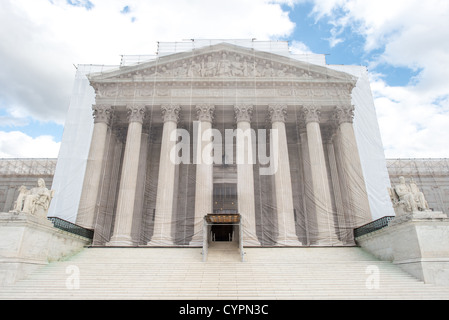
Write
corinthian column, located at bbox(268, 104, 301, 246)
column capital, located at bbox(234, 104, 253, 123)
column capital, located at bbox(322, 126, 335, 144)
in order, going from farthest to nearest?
1. column capital, located at bbox(322, 126, 335, 144)
2. column capital, located at bbox(234, 104, 253, 123)
3. corinthian column, located at bbox(268, 104, 301, 246)

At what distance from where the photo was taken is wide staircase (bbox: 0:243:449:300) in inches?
404

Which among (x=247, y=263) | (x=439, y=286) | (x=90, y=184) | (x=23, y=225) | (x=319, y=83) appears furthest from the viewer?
(x=319, y=83)

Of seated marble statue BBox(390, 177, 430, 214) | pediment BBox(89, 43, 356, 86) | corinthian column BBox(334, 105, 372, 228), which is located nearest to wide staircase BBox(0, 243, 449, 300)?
seated marble statue BBox(390, 177, 430, 214)

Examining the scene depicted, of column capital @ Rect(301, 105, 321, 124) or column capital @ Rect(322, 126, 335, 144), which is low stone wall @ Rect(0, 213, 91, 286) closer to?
column capital @ Rect(301, 105, 321, 124)

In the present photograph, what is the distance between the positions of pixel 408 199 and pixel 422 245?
235cm

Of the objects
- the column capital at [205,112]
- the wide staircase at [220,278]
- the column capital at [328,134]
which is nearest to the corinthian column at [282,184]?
the wide staircase at [220,278]

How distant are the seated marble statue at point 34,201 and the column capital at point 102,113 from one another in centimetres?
821

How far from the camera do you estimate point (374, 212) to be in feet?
67.4

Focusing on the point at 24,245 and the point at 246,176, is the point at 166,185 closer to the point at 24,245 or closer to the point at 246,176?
the point at 246,176

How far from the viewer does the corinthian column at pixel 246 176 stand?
1902 centimetres

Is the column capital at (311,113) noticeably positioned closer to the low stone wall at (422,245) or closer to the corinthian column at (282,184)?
the corinthian column at (282,184)
